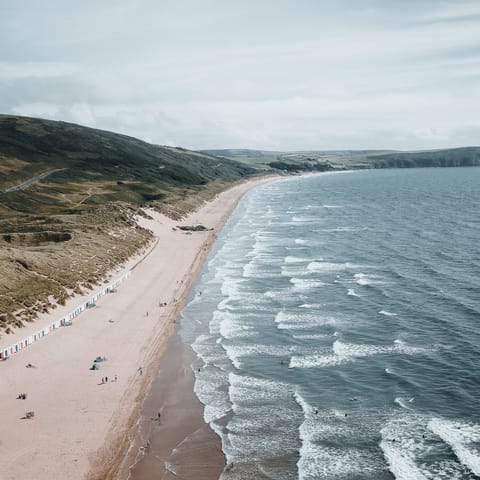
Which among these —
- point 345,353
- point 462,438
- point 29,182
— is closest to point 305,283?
point 345,353

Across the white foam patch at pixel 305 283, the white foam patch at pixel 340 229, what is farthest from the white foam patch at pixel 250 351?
the white foam patch at pixel 340 229

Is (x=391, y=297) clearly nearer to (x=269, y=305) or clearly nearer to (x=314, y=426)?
(x=269, y=305)

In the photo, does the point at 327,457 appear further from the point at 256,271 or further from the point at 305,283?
the point at 256,271

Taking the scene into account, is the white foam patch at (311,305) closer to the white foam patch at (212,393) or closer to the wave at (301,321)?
the wave at (301,321)

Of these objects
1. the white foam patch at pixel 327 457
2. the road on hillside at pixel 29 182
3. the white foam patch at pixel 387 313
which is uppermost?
the road on hillside at pixel 29 182

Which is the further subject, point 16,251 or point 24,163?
point 24,163

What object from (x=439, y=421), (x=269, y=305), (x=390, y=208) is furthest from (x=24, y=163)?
(x=439, y=421)
